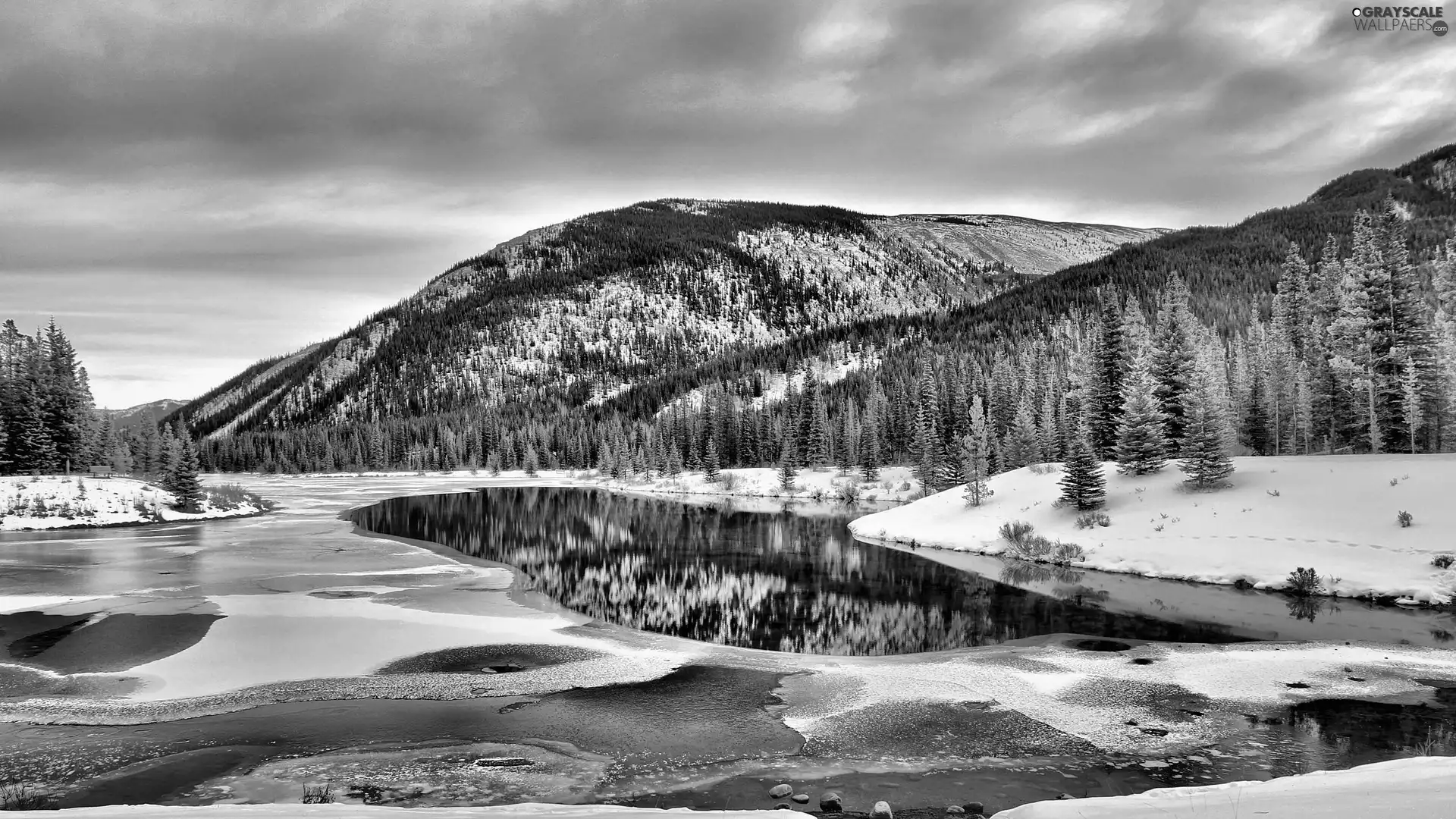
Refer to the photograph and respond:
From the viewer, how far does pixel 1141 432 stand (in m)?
39.2

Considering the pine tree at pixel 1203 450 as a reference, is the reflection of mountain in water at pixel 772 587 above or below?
below

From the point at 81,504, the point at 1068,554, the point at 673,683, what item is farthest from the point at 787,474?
the point at 673,683

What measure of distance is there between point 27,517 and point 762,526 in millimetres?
48605

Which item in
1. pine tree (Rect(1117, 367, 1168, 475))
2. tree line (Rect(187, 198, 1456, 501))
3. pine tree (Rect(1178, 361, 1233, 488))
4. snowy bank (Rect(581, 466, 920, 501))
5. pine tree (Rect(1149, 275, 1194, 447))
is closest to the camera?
pine tree (Rect(1178, 361, 1233, 488))

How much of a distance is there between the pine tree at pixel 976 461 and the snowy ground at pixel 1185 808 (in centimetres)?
3799

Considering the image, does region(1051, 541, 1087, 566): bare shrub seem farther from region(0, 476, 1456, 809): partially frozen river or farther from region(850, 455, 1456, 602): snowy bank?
region(0, 476, 1456, 809): partially frozen river

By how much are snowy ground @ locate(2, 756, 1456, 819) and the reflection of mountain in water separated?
11.7m

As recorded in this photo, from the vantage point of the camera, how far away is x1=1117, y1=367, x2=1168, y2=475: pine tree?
Answer: 39.0 m

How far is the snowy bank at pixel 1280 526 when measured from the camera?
24.9m

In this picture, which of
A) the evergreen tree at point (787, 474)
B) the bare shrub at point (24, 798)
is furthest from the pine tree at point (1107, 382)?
the bare shrub at point (24, 798)

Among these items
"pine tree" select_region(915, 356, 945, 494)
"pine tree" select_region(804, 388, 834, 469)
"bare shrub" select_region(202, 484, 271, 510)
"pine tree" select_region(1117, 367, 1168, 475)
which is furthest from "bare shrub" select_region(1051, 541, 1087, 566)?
"pine tree" select_region(804, 388, 834, 469)

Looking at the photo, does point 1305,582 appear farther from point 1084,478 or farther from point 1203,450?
point 1084,478

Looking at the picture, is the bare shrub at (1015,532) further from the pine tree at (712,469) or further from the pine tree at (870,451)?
the pine tree at (712,469)

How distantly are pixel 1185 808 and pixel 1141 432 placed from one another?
121 ft
